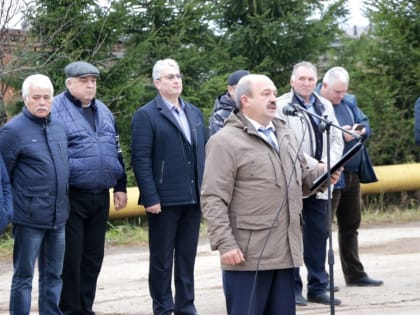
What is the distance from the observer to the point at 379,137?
638 inches

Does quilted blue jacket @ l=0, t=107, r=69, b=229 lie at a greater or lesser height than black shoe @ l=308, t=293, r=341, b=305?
greater

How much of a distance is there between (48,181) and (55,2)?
21.5ft

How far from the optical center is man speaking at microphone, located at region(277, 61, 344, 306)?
8.77 metres

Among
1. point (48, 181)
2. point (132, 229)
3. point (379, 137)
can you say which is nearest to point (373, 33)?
point (379, 137)

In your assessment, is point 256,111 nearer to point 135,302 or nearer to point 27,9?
point 135,302

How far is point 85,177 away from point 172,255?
42.0 inches

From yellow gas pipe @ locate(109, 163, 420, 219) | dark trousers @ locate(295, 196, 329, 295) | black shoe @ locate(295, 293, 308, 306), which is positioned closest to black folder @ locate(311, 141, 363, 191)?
dark trousers @ locate(295, 196, 329, 295)

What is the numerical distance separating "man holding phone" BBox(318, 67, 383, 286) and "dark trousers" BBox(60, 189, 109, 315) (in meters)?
2.41

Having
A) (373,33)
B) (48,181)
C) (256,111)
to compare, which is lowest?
(48,181)

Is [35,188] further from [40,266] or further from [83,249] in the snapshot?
[83,249]

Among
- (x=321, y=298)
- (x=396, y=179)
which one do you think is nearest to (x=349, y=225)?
(x=321, y=298)

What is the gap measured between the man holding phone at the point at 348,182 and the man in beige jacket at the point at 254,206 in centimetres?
305

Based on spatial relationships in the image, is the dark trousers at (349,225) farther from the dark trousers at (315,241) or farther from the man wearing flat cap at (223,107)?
the man wearing flat cap at (223,107)

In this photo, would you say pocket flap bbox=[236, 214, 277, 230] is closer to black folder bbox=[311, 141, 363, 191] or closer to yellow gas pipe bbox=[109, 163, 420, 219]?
black folder bbox=[311, 141, 363, 191]
